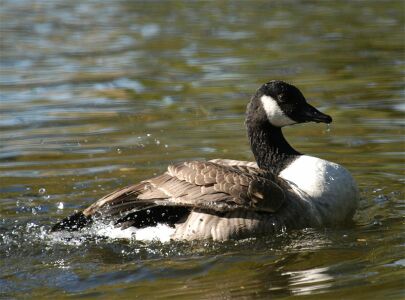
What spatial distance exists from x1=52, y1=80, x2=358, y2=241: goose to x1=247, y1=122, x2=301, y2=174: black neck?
0.19 m

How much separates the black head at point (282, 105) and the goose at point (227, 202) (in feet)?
1.57

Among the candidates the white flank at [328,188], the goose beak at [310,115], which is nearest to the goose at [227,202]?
the white flank at [328,188]

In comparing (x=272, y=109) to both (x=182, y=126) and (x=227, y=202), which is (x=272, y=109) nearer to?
(x=227, y=202)

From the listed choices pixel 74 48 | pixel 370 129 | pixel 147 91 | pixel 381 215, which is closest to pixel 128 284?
pixel 381 215

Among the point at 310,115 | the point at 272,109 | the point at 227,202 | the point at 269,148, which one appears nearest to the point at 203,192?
the point at 227,202

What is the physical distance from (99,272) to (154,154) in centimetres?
447

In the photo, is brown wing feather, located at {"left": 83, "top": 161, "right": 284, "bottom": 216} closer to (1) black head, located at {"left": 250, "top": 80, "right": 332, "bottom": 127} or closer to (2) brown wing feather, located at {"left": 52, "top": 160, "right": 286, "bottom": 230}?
(2) brown wing feather, located at {"left": 52, "top": 160, "right": 286, "bottom": 230}

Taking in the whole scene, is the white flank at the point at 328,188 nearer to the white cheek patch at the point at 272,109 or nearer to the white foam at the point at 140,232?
the white cheek patch at the point at 272,109

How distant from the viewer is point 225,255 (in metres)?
8.41

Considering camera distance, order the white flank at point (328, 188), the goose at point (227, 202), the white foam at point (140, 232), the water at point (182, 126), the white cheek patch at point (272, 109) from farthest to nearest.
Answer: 1. the white cheek patch at point (272, 109)
2. the white flank at point (328, 188)
3. the white foam at point (140, 232)
4. the goose at point (227, 202)
5. the water at point (182, 126)

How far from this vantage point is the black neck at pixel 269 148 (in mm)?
9969

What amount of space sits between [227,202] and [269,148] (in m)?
1.25

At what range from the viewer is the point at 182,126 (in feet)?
44.7

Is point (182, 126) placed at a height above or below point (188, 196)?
below
